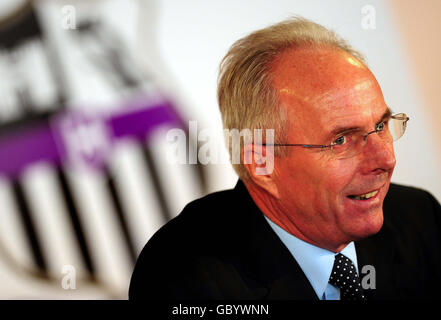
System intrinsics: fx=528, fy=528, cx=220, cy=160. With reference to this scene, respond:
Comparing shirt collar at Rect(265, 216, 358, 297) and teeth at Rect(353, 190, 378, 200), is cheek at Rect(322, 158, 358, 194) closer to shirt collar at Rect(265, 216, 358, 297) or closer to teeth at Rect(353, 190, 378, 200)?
teeth at Rect(353, 190, 378, 200)

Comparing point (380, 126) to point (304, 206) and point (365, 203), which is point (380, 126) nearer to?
point (365, 203)

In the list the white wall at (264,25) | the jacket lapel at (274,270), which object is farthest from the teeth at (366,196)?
the white wall at (264,25)

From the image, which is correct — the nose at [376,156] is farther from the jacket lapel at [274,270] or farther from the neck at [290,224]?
the jacket lapel at [274,270]

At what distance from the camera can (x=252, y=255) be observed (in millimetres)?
1708

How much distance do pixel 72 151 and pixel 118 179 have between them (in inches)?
8.8

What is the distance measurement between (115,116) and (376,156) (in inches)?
42.7

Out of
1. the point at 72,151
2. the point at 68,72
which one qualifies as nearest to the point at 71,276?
the point at 72,151

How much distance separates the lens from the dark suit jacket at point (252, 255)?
67.3 inches

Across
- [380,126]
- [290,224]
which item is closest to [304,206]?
[290,224]

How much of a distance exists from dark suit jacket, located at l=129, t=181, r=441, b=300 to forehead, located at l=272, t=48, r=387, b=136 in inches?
15.0

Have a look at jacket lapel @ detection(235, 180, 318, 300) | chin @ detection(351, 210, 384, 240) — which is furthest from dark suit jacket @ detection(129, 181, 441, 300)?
chin @ detection(351, 210, 384, 240)

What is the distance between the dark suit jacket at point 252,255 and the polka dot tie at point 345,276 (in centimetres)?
6

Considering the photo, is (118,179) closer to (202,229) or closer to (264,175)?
(202,229)

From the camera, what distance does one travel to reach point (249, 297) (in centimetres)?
171
